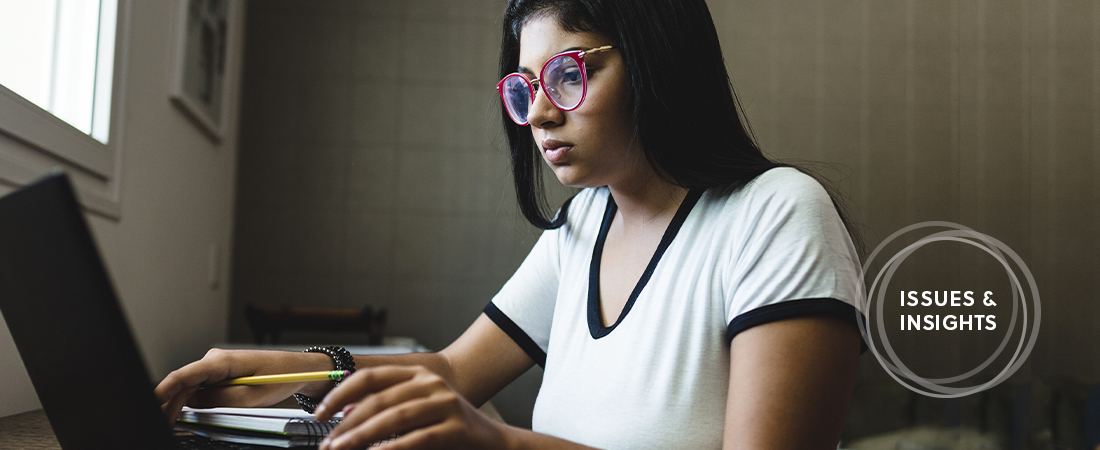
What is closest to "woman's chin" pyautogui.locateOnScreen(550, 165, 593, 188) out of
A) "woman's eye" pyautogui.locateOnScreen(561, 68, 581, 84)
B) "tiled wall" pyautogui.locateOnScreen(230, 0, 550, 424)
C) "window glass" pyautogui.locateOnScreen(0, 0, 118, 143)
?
"woman's eye" pyautogui.locateOnScreen(561, 68, 581, 84)

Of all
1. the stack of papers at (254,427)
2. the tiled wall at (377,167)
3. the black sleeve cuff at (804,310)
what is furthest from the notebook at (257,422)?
the tiled wall at (377,167)

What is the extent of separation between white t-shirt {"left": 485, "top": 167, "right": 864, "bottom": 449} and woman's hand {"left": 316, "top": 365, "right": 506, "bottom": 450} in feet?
1.09

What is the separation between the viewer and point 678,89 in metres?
0.84

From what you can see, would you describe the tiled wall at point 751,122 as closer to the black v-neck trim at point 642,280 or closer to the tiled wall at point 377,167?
the tiled wall at point 377,167

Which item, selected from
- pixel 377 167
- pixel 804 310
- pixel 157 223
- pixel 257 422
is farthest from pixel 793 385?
pixel 377 167

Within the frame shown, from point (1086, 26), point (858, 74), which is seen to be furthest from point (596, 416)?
point (1086, 26)

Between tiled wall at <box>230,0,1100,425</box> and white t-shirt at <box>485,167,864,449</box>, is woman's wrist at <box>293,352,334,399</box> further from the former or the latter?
tiled wall at <box>230,0,1100,425</box>

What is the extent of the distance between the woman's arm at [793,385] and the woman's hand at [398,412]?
11.3 inches

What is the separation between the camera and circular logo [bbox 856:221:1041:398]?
2.91 m

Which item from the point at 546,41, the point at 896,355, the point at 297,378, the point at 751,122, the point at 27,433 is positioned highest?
the point at 751,122

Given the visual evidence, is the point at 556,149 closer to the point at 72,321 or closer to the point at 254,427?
the point at 254,427

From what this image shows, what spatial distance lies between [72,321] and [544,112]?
571mm

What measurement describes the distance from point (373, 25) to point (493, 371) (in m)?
2.02

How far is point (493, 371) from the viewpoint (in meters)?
1.07
